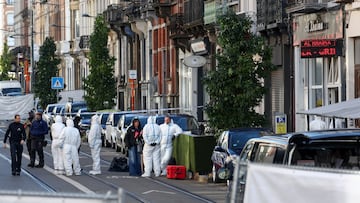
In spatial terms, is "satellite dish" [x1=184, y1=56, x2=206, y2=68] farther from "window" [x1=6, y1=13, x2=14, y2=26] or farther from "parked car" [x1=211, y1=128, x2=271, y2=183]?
"window" [x1=6, y1=13, x2=14, y2=26]

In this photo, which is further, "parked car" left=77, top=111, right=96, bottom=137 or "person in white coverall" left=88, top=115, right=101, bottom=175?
"parked car" left=77, top=111, right=96, bottom=137

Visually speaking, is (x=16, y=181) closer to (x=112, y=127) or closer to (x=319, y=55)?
(x=319, y=55)

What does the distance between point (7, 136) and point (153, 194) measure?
8305 millimetres

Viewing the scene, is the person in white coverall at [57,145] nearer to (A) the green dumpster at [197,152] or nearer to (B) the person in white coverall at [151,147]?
(B) the person in white coverall at [151,147]

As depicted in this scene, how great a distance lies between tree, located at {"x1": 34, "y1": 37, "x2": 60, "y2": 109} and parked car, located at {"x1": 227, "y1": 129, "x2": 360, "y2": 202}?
2729 inches

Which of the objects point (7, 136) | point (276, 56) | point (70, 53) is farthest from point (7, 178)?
point (70, 53)

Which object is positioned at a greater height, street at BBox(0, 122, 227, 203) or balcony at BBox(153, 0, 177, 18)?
balcony at BBox(153, 0, 177, 18)

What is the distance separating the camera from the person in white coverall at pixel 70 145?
100 ft

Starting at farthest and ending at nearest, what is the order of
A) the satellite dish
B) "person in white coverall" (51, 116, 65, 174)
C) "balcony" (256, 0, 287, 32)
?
the satellite dish < "balcony" (256, 0, 287, 32) < "person in white coverall" (51, 116, 65, 174)

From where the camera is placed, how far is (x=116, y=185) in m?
27.3

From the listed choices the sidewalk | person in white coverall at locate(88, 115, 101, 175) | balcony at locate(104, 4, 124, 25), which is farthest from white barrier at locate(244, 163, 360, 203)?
balcony at locate(104, 4, 124, 25)

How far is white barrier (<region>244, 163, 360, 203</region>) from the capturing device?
→ 328 inches

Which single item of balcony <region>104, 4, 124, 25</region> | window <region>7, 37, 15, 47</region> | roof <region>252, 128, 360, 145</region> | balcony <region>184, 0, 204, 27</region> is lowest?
roof <region>252, 128, 360, 145</region>

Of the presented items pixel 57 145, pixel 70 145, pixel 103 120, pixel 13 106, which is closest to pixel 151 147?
pixel 70 145
